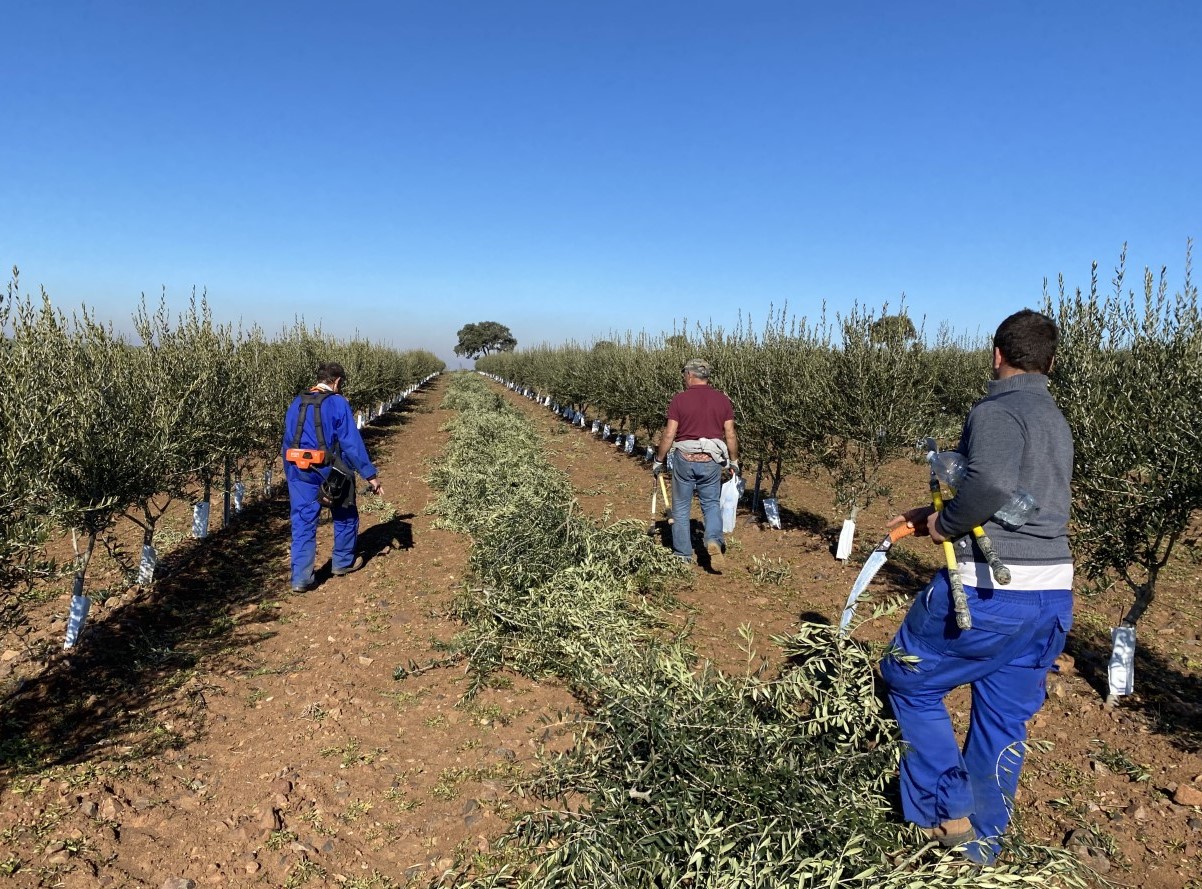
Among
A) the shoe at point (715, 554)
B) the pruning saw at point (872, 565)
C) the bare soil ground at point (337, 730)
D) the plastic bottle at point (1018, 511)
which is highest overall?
the plastic bottle at point (1018, 511)

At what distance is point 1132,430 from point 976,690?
3.55 m

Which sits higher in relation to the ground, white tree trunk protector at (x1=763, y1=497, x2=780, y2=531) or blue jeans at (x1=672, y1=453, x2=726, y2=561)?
blue jeans at (x1=672, y1=453, x2=726, y2=561)

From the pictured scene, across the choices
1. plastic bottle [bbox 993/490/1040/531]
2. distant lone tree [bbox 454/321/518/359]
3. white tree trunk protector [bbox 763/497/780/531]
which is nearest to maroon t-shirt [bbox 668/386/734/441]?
white tree trunk protector [bbox 763/497/780/531]

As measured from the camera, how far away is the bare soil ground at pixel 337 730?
351cm

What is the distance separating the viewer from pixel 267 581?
7.87 m

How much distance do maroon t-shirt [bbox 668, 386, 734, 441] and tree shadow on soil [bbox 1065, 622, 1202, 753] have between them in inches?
165

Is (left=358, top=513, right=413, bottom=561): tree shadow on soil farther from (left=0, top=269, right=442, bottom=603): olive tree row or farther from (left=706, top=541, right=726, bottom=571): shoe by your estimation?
(left=706, top=541, right=726, bottom=571): shoe

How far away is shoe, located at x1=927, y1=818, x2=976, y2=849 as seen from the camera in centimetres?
294

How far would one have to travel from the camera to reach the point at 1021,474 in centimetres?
286

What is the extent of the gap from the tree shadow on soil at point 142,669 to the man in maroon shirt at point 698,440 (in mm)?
4855

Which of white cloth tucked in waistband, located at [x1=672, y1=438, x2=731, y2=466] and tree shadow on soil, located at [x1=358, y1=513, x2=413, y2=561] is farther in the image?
tree shadow on soil, located at [x1=358, y1=513, x2=413, y2=561]

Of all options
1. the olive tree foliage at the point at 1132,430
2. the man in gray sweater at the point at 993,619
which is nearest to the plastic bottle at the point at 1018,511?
the man in gray sweater at the point at 993,619

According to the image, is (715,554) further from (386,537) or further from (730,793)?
(386,537)

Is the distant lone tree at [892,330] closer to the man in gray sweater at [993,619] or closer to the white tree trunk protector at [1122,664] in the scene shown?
the white tree trunk protector at [1122,664]
